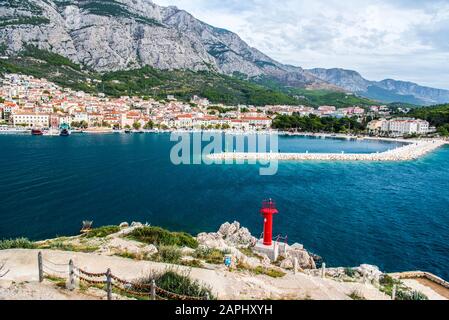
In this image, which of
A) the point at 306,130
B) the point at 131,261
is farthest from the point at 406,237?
the point at 306,130

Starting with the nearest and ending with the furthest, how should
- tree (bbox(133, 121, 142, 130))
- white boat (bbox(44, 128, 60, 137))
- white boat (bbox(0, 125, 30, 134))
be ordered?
1. white boat (bbox(0, 125, 30, 134))
2. white boat (bbox(44, 128, 60, 137))
3. tree (bbox(133, 121, 142, 130))

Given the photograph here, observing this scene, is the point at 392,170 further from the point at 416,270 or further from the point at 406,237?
the point at 416,270

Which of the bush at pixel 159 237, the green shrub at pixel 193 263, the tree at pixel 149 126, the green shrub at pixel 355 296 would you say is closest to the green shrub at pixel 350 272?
the green shrub at pixel 355 296

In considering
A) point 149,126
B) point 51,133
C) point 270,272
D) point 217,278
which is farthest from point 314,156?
point 51,133

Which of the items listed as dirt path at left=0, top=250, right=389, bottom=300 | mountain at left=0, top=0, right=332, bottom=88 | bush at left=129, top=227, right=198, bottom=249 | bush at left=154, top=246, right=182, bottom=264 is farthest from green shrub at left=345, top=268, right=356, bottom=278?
mountain at left=0, top=0, right=332, bottom=88

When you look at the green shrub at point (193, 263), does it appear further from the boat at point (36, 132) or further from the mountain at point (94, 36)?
the mountain at point (94, 36)

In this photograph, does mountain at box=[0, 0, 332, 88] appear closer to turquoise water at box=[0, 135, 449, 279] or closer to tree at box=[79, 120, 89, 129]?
tree at box=[79, 120, 89, 129]

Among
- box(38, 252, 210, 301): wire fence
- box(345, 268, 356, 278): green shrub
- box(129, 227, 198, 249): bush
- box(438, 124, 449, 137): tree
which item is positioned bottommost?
box(345, 268, 356, 278): green shrub
